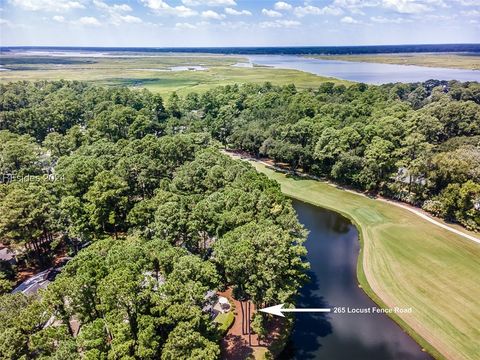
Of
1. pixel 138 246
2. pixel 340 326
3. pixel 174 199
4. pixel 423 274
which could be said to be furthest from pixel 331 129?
pixel 138 246

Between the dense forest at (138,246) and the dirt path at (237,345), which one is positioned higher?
the dense forest at (138,246)

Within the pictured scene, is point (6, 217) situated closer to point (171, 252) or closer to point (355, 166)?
point (171, 252)

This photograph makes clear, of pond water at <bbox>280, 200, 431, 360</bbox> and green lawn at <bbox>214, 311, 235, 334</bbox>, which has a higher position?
green lawn at <bbox>214, 311, 235, 334</bbox>

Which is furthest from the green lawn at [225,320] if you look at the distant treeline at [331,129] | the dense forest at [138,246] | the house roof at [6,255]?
the distant treeline at [331,129]

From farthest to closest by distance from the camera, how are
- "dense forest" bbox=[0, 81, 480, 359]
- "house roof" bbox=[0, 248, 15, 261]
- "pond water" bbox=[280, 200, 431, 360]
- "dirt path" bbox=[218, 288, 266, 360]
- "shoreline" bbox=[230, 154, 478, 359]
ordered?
"house roof" bbox=[0, 248, 15, 261] → "shoreline" bbox=[230, 154, 478, 359] → "pond water" bbox=[280, 200, 431, 360] → "dirt path" bbox=[218, 288, 266, 360] → "dense forest" bbox=[0, 81, 480, 359]

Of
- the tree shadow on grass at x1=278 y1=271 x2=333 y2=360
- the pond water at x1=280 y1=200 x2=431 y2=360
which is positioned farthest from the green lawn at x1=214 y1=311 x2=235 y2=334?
the pond water at x1=280 y1=200 x2=431 y2=360

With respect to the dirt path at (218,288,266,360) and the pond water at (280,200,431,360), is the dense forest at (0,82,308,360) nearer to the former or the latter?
the dirt path at (218,288,266,360)

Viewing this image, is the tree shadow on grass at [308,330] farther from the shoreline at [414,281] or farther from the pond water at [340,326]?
the shoreline at [414,281]

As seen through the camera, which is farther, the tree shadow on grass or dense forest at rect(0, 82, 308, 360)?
the tree shadow on grass
